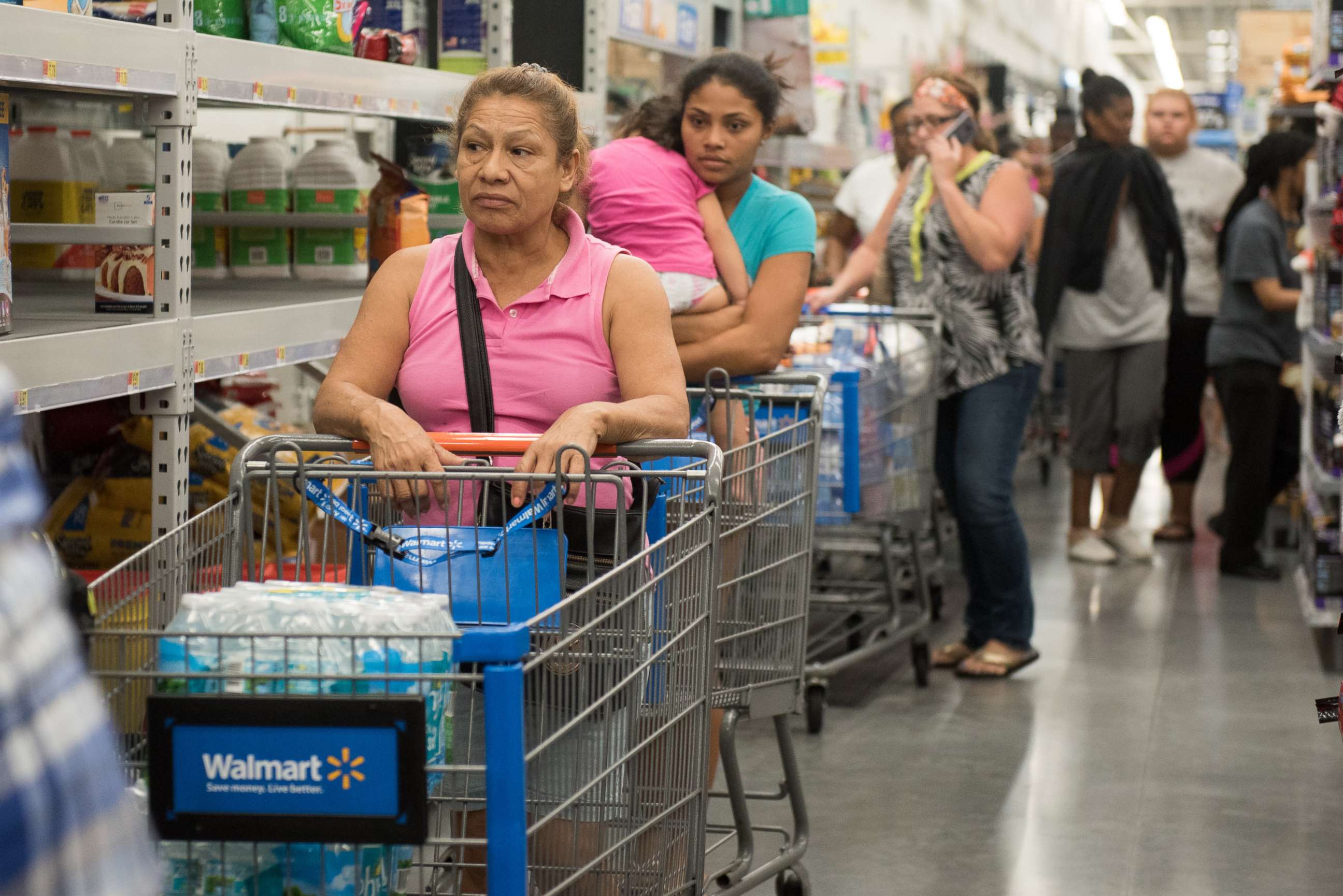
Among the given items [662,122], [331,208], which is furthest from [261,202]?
[662,122]

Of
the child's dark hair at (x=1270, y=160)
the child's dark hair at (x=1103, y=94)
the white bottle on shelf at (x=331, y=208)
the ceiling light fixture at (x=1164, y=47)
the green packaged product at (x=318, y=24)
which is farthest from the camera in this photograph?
the ceiling light fixture at (x=1164, y=47)

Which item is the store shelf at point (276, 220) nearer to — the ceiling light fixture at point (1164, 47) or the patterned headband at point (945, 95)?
the patterned headband at point (945, 95)

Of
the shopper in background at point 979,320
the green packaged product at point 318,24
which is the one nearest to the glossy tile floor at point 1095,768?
the shopper in background at point 979,320

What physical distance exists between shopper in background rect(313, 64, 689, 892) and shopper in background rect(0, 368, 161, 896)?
1536 mm

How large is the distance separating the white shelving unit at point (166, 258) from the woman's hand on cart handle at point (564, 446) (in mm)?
837

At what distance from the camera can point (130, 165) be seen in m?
4.11

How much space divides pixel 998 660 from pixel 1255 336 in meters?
2.35

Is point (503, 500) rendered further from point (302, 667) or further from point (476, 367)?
point (302, 667)

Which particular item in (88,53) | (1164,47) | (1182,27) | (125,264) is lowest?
(125,264)

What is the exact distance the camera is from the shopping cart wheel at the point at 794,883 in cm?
321

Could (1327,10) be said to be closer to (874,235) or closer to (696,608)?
(874,235)

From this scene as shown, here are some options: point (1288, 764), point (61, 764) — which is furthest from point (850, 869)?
point (61, 764)

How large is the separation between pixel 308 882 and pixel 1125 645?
4394 mm

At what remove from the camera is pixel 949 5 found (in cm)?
1448
